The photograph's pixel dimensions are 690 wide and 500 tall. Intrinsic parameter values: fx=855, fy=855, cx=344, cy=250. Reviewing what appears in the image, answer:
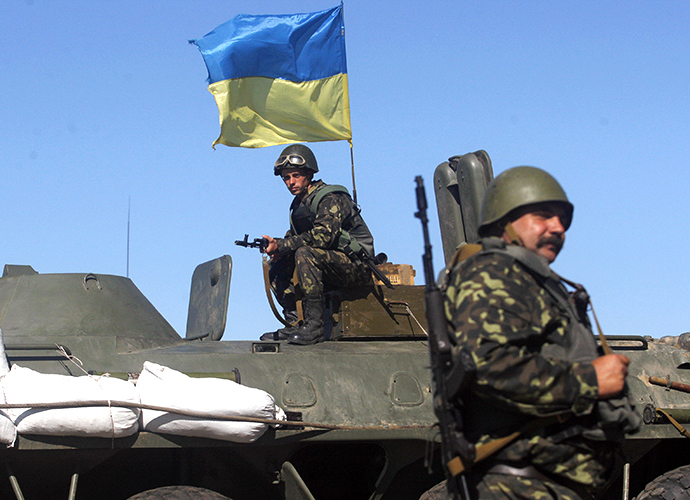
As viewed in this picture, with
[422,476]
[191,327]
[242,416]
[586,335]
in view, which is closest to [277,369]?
[242,416]

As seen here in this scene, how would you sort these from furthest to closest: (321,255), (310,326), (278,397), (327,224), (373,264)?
1. (373,264)
2. (327,224)
3. (321,255)
4. (310,326)
5. (278,397)

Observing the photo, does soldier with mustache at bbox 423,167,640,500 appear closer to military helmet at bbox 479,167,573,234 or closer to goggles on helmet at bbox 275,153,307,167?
military helmet at bbox 479,167,573,234

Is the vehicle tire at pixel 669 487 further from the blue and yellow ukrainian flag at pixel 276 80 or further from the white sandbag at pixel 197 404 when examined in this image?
the blue and yellow ukrainian flag at pixel 276 80

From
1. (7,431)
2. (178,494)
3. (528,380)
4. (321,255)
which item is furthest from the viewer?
(321,255)

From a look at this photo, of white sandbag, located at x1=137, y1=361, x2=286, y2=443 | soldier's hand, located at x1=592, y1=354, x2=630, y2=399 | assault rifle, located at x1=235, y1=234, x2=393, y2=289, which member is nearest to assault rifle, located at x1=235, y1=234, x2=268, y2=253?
assault rifle, located at x1=235, y1=234, x2=393, y2=289

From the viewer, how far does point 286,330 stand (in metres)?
6.62

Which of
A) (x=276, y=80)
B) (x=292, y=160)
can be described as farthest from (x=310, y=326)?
(x=276, y=80)

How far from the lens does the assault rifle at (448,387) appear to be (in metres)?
3.03

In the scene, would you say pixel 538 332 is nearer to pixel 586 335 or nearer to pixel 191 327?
pixel 586 335

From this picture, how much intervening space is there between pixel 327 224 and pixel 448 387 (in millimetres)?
3742

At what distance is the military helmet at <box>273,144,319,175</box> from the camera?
7137mm

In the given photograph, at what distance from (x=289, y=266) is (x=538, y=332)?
4.22 meters

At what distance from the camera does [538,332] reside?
3057mm

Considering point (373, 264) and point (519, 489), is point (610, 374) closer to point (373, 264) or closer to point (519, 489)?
point (519, 489)
